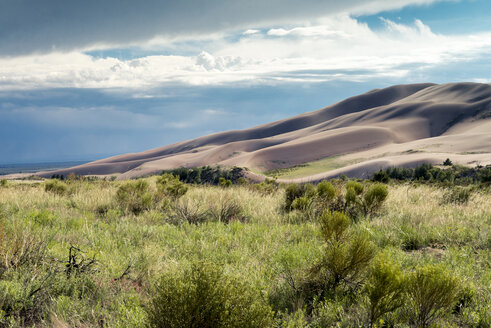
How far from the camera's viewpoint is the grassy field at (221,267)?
→ 272 centimetres

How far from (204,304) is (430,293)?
6.27 ft

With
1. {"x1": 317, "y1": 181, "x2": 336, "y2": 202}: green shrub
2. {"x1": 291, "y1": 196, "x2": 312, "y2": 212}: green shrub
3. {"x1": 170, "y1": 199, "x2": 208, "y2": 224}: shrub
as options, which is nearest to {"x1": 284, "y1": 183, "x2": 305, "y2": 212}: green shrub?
{"x1": 317, "y1": 181, "x2": 336, "y2": 202}: green shrub

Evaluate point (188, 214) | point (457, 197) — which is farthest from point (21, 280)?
point (457, 197)

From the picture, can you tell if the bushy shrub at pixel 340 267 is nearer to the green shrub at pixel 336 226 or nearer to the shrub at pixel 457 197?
the green shrub at pixel 336 226

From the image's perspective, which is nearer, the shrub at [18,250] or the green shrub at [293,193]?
the shrub at [18,250]

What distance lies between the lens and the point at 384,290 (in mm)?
2707

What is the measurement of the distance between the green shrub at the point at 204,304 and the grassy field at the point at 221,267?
0.03 ft

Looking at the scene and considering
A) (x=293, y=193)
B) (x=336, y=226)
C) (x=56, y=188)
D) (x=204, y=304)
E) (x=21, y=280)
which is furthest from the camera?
(x=56, y=188)

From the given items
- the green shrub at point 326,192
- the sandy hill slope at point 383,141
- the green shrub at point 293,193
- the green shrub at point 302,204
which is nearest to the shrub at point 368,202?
the green shrub at point 326,192

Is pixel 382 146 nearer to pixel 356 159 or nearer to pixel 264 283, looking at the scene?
pixel 356 159

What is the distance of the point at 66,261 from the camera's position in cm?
364

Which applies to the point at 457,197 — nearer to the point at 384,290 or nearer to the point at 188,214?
the point at 188,214

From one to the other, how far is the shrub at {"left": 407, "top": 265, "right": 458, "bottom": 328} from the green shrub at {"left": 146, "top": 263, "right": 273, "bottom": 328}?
1.39m

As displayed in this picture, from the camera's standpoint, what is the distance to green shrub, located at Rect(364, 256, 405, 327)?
2693mm
